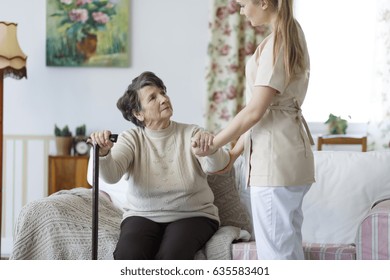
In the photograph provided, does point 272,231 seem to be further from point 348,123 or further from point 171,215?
point 348,123

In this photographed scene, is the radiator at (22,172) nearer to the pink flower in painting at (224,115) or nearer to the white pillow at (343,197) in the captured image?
the pink flower in painting at (224,115)

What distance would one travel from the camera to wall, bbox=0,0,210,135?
5.00 metres

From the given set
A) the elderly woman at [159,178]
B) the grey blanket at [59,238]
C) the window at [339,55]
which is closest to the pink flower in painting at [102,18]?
the window at [339,55]

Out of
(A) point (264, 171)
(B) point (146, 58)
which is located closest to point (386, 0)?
(B) point (146, 58)

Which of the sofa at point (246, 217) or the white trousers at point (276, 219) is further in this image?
the sofa at point (246, 217)

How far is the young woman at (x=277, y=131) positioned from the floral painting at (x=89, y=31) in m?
2.93

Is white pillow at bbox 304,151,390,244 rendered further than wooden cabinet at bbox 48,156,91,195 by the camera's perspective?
No

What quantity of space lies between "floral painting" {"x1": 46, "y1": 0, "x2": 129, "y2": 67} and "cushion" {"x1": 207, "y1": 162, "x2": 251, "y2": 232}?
2.21 m

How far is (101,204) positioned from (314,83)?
262 cm

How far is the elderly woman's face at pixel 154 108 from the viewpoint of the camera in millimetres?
2723

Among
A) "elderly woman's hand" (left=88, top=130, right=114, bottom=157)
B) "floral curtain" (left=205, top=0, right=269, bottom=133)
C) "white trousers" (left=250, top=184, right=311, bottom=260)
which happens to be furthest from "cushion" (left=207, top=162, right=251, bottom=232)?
"floral curtain" (left=205, top=0, right=269, bottom=133)

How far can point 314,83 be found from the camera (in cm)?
519

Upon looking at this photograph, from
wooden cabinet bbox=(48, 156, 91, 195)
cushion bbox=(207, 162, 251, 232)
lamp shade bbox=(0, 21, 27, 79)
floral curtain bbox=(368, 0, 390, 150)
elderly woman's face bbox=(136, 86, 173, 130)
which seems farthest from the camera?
floral curtain bbox=(368, 0, 390, 150)

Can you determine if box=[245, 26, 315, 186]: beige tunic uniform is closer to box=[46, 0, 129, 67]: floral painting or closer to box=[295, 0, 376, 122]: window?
box=[46, 0, 129, 67]: floral painting
